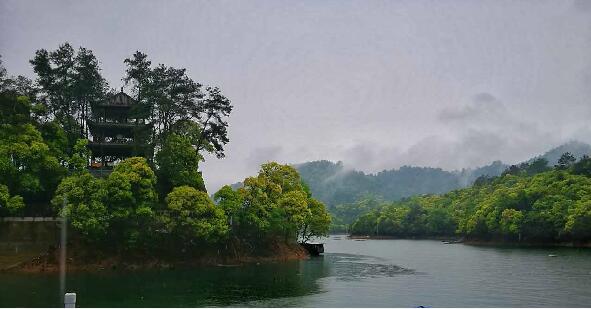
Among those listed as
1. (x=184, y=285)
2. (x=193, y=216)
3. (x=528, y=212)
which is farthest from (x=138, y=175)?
(x=528, y=212)

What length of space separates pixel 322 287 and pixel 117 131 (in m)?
29.9

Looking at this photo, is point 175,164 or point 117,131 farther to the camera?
point 117,131

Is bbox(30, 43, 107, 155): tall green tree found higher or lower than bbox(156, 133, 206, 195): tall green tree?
higher

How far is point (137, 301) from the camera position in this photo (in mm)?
28000

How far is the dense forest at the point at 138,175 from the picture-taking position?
141 feet

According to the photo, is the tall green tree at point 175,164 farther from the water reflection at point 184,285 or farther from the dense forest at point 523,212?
the dense forest at point 523,212

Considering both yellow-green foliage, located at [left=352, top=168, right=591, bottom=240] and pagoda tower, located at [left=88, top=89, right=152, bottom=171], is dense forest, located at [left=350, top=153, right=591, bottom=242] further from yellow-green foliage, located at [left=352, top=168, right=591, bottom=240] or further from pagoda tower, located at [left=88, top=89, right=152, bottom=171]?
pagoda tower, located at [left=88, top=89, right=152, bottom=171]

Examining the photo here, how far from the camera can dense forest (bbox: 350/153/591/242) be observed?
7575 centimetres

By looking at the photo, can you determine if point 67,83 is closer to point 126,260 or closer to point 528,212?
point 126,260

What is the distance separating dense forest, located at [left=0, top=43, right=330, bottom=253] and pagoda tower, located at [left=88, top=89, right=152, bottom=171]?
0.82 metres

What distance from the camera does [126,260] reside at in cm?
4497

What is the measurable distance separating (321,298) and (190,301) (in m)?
6.82

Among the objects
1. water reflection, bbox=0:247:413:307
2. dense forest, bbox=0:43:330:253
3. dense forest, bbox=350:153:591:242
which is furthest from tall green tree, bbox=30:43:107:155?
dense forest, bbox=350:153:591:242

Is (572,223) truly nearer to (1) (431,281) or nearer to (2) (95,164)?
(1) (431,281)
